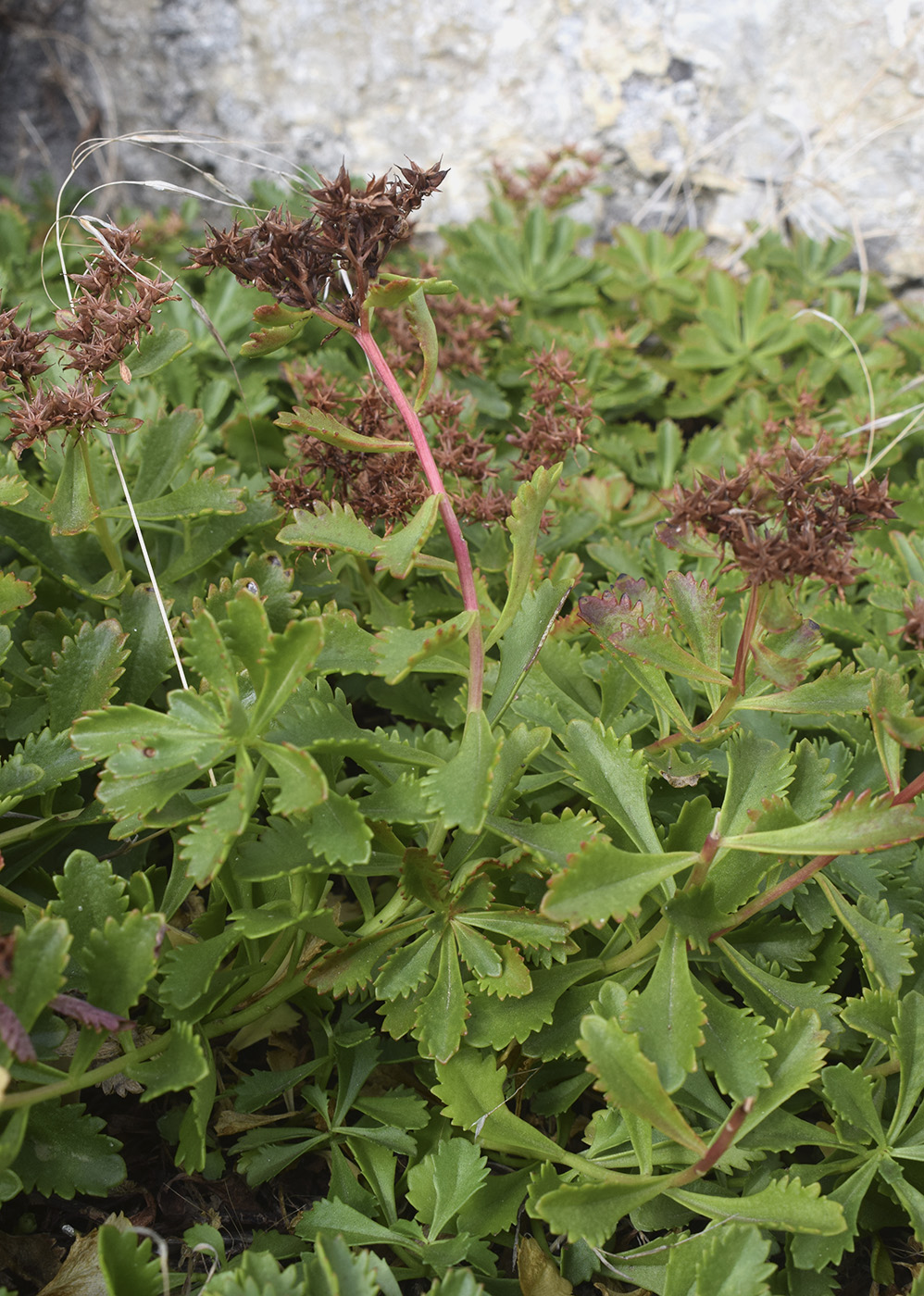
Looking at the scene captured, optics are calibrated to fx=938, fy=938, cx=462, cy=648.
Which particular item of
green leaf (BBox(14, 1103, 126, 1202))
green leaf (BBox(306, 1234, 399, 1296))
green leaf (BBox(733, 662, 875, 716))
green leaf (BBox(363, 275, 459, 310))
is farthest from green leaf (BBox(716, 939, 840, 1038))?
green leaf (BBox(363, 275, 459, 310))

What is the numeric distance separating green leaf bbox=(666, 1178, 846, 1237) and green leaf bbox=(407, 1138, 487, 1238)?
252 millimetres

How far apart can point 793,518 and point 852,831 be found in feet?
1.25

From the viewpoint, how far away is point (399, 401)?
1299 mm

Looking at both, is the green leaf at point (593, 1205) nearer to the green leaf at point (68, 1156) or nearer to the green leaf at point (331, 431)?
the green leaf at point (68, 1156)

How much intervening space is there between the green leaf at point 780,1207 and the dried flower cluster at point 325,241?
4.08 ft

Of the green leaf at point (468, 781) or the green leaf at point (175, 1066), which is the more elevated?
the green leaf at point (468, 781)

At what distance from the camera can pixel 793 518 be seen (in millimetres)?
1152

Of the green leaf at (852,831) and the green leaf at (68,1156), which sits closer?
the green leaf at (852,831)

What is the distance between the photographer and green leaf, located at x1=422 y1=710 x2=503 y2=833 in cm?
113

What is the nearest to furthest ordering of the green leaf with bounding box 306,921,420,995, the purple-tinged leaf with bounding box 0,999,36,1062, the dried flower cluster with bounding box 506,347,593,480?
1. the purple-tinged leaf with bounding box 0,999,36,1062
2. the green leaf with bounding box 306,921,420,995
3. the dried flower cluster with bounding box 506,347,593,480

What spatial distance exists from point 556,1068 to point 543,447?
3.42ft

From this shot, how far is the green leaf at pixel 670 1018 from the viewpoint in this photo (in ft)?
3.67

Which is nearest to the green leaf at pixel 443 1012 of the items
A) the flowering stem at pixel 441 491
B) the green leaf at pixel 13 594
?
the flowering stem at pixel 441 491

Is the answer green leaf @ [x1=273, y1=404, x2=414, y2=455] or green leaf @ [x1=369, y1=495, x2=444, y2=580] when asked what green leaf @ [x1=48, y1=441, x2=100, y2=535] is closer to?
green leaf @ [x1=273, y1=404, x2=414, y2=455]
